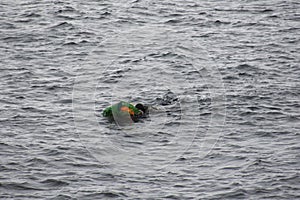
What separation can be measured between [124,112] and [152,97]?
165 inches

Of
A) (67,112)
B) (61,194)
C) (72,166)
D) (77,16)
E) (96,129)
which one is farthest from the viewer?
(77,16)

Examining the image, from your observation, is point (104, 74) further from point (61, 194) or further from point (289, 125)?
point (61, 194)

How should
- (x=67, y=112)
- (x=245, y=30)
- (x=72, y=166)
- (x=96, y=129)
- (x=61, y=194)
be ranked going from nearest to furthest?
(x=61, y=194)
(x=72, y=166)
(x=96, y=129)
(x=67, y=112)
(x=245, y=30)

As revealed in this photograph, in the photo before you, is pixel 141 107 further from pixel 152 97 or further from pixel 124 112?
pixel 152 97

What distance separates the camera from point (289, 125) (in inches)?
1556

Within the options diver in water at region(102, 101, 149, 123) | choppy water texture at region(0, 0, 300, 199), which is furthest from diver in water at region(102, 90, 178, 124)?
choppy water texture at region(0, 0, 300, 199)

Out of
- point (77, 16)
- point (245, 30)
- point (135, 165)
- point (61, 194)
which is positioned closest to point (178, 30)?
point (245, 30)

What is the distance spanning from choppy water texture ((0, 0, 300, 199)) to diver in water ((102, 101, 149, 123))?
714 mm

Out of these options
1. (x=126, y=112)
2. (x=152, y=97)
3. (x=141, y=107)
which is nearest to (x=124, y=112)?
(x=126, y=112)

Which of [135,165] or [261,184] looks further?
[135,165]

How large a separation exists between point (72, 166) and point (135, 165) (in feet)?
10.5

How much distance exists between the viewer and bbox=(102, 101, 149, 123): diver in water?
39812 millimetres

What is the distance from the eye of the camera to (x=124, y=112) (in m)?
40.0

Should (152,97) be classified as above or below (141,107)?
below
